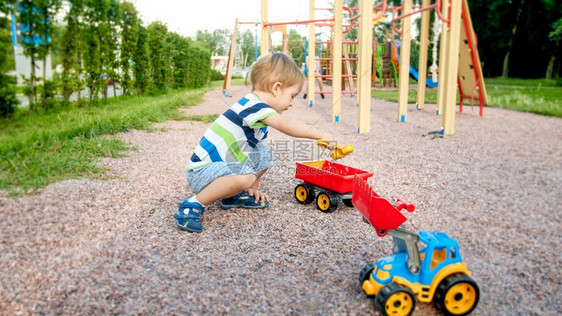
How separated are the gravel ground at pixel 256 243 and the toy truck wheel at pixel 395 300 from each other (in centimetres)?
9

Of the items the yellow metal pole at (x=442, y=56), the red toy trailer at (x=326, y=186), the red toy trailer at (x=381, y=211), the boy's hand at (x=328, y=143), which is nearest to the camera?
the red toy trailer at (x=381, y=211)

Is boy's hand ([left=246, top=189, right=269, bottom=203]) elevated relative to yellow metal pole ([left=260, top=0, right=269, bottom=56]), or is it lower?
lower

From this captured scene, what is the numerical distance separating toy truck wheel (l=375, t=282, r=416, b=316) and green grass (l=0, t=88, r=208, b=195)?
2487mm

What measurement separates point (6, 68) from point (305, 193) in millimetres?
2905

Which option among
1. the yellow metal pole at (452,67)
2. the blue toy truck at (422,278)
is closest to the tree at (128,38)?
the yellow metal pole at (452,67)

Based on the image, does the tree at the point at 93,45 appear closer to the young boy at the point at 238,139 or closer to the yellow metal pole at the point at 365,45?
the yellow metal pole at the point at 365,45

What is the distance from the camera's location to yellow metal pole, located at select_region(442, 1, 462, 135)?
5625 millimetres

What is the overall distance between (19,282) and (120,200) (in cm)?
111

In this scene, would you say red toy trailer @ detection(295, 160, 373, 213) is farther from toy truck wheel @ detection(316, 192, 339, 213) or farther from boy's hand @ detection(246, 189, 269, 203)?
boy's hand @ detection(246, 189, 269, 203)

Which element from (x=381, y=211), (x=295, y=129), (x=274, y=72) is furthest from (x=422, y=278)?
(x=274, y=72)

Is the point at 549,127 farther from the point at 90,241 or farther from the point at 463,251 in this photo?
the point at 90,241

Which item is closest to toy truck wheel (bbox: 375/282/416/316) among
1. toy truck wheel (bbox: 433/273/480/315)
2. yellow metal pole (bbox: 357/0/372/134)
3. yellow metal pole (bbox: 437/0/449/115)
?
toy truck wheel (bbox: 433/273/480/315)

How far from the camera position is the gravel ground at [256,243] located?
1.68m

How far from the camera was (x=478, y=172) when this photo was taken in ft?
12.6
